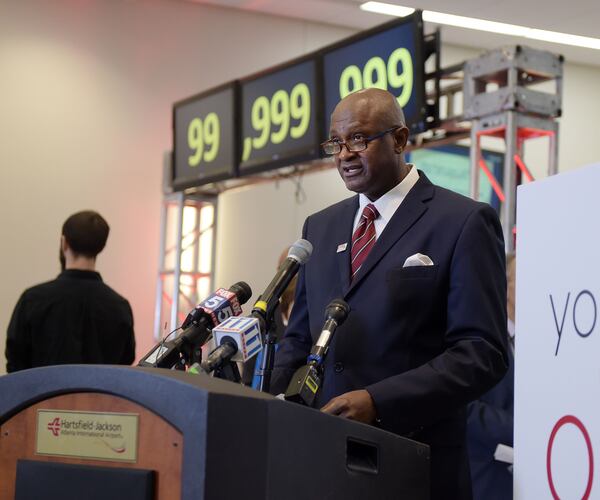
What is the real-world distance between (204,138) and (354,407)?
5628mm

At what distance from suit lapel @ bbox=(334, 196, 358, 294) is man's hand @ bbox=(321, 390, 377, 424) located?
0.33 m

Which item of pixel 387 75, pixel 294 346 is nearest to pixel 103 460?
pixel 294 346

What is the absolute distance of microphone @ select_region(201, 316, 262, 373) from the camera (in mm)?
1482

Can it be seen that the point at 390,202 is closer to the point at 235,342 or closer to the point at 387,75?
the point at 235,342

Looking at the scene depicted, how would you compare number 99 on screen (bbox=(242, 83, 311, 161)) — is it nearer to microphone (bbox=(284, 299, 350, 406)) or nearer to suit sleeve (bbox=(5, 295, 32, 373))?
suit sleeve (bbox=(5, 295, 32, 373))

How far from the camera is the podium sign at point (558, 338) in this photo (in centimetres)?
123

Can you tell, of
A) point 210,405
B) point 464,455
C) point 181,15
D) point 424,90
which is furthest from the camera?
point 181,15

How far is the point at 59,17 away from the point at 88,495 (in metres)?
7.61

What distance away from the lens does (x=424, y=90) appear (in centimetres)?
505

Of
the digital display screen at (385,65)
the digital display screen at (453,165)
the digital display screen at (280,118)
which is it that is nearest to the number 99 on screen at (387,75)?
the digital display screen at (385,65)

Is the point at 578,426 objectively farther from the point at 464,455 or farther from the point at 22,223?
the point at 22,223

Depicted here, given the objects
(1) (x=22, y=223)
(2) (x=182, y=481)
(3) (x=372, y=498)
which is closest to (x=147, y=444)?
(2) (x=182, y=481)

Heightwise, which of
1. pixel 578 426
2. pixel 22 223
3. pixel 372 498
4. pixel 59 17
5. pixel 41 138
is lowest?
pixel 372 498

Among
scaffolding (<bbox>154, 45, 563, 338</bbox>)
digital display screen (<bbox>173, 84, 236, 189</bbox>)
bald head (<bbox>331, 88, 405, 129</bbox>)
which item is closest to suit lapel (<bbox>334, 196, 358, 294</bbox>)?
bald head (<bbox>331, 88, 405, 129</bbox>)
